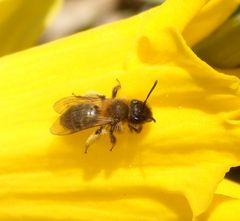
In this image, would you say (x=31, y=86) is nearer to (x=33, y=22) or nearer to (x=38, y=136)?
(x=38, y=136)

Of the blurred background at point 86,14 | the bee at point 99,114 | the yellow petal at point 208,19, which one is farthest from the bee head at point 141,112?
the blurred background at point 86,14

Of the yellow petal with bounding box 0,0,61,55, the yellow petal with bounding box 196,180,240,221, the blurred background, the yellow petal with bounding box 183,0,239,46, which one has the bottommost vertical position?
the yellow petal with bounding box 196,180,240,221

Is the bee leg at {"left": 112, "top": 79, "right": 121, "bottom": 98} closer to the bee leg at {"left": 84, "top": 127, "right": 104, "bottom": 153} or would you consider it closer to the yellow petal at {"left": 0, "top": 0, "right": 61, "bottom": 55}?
the bee leg at {"left": 84, "top": 127, "right": 104, "bottom": 153}

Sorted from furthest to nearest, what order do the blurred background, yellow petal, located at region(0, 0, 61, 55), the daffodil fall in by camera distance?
the blurred background, yellow petal, located at region(0, 0, 61, 55), the daffodil

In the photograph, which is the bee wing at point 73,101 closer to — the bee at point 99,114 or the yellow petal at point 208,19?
the bee at point 99,114

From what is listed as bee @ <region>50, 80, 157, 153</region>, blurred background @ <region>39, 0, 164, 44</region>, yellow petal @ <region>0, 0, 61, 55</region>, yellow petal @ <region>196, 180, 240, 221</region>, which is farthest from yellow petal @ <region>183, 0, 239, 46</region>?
blurred background @ <region>39, 0, 164, 44</region>

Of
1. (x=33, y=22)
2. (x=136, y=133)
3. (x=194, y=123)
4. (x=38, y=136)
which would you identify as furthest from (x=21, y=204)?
(x=33, y=22)

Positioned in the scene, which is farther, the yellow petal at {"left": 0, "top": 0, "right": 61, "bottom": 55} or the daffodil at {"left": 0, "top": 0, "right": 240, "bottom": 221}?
the yellow petal at {"left": 0, "top": 0, "right": 61, "bottom": 55}
